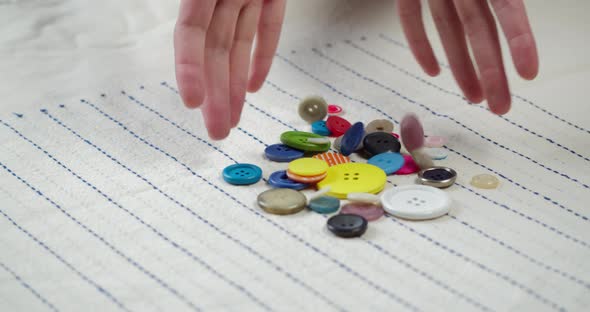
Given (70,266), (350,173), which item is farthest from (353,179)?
(70,266)

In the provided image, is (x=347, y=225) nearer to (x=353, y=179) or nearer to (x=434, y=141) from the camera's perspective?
(x=353, y=179)

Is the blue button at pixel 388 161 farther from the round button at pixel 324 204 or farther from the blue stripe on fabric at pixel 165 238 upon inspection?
the blue stripe on fabric at pixel 165 238

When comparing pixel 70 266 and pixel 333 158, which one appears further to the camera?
pixel 333 158

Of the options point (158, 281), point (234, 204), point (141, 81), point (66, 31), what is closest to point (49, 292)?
point (158, 281)

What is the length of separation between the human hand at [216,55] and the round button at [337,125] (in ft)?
0.55

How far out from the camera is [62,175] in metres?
1.07

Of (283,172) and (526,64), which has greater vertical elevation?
(526,64)

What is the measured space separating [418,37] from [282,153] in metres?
0.29

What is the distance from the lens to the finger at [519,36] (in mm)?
998

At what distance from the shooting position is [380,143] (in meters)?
1.11

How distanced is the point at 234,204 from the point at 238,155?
147 mm

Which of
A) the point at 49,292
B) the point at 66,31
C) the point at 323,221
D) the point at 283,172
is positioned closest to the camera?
the point at 49,292

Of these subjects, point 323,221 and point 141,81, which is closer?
→ point 323,221

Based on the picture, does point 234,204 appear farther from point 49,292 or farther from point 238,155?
point 49,292
